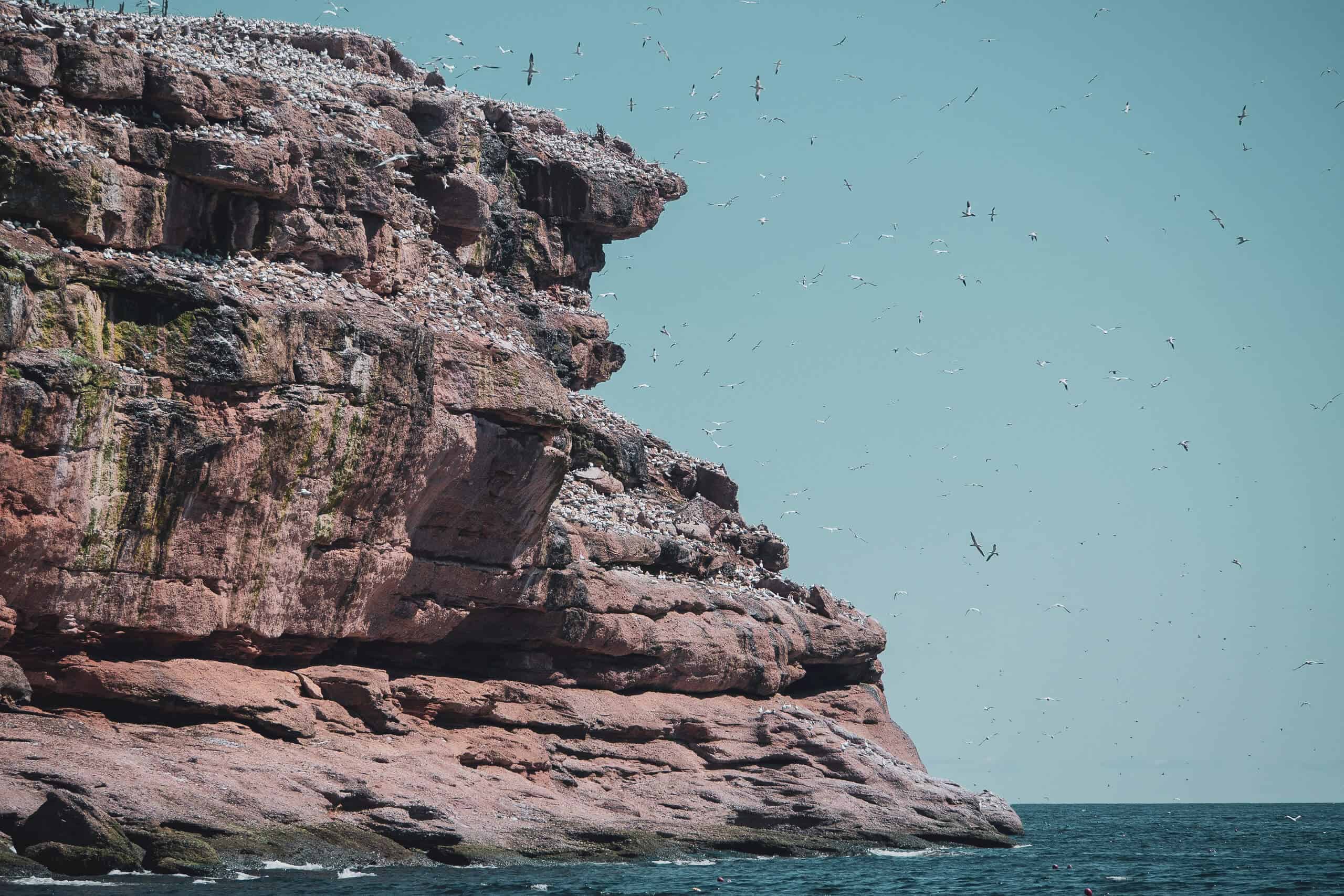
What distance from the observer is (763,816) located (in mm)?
40750

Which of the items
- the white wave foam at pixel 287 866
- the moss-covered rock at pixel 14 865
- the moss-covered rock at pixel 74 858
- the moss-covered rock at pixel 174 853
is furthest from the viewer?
the white wave foam at pixel 287 866

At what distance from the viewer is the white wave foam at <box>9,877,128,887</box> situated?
79.9 ft

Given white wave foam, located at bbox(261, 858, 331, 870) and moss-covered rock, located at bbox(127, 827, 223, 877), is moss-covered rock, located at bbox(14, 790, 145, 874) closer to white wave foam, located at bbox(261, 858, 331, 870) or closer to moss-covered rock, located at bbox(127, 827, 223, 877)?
moss-covered rock, located at bbox(127, 827, 223, 877)

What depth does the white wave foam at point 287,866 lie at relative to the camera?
28.2 m

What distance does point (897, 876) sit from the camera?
1480 inches

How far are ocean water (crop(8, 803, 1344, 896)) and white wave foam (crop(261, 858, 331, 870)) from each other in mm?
94

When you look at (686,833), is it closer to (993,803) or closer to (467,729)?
(467,729)

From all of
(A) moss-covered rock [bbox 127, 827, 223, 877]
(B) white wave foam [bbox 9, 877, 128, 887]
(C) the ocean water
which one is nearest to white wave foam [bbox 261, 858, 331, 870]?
(C) the ocean water

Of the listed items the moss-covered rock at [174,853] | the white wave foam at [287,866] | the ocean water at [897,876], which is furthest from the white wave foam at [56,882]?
the white wave foam at [287,866]

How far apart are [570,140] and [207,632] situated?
2644 cm

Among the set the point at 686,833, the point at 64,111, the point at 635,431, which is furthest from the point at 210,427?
the point at 635,431

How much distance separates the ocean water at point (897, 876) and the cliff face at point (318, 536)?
0.86 m

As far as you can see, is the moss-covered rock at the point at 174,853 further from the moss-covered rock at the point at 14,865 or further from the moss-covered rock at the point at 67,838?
the moss-covered rock at the point at 14,865

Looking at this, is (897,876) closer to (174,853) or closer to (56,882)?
(174,853)
